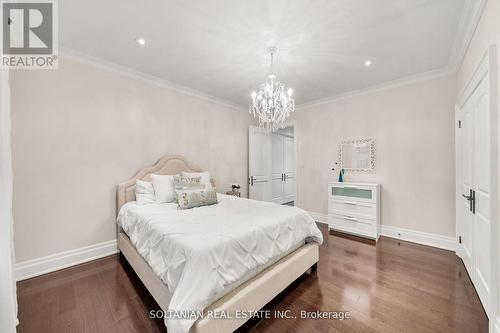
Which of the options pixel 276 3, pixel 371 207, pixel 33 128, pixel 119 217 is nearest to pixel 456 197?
pixel 371 207

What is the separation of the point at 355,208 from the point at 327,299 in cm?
205

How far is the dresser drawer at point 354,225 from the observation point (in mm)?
3329

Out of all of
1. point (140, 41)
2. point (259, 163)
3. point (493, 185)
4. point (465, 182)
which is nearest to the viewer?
point (493, 185)

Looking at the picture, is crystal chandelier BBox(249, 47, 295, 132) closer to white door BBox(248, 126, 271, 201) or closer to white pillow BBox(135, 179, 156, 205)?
white pillow BBox(135, 179, 156, 205)

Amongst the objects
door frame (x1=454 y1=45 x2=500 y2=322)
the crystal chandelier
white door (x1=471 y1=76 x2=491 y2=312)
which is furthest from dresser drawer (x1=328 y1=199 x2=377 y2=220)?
the crystal chandelier

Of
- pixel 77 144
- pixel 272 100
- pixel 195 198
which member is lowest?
pixel 195 198

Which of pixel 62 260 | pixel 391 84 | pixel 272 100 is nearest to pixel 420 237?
pixel 391 84

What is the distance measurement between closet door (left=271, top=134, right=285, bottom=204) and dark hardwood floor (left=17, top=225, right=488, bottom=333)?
3.52 metres

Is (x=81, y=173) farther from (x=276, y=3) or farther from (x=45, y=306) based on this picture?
(x=276, y=3)

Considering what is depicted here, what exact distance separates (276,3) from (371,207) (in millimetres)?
3155

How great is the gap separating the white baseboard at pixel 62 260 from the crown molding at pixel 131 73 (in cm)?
239

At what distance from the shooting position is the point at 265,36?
2.19m

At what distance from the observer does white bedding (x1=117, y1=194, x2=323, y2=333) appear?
1.31m

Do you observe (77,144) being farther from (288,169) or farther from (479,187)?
(288,169)
